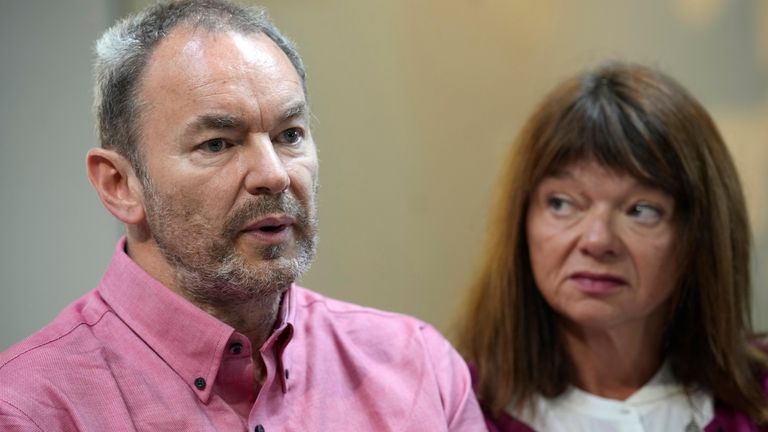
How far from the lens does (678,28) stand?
8.49 ft

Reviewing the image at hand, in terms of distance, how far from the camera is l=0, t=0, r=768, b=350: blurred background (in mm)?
2377

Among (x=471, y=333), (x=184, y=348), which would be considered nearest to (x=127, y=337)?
(x=184, y=348)

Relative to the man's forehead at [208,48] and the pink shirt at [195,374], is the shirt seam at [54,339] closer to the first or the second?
the pink shirt at [195,374]

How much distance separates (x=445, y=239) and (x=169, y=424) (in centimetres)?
117

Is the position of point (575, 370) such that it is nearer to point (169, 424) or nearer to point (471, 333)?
point (471, 333)

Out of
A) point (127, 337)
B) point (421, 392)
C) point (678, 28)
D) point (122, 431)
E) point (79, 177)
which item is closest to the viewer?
point (122, 431)

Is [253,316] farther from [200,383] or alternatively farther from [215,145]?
A: [215,145]

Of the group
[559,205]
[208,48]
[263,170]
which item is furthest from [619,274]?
[208,48]

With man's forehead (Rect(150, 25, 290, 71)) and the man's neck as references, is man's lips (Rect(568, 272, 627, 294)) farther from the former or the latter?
man's forehead (Rect(150, 25, 290, 71))

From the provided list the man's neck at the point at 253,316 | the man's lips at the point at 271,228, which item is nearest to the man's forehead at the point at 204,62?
the man's lips at the point at 271,228

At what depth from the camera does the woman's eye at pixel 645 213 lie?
2.03 meters

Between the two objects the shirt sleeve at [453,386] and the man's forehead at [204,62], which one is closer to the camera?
the man's forehead at [204,62]

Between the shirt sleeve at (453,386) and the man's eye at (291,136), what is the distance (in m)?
0.48

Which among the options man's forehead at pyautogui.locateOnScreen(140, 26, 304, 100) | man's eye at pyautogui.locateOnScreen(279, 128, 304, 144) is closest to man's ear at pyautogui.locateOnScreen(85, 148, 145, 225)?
man's forehead at pyautogui.locateOnScreen(140, 26, 304, 100)
